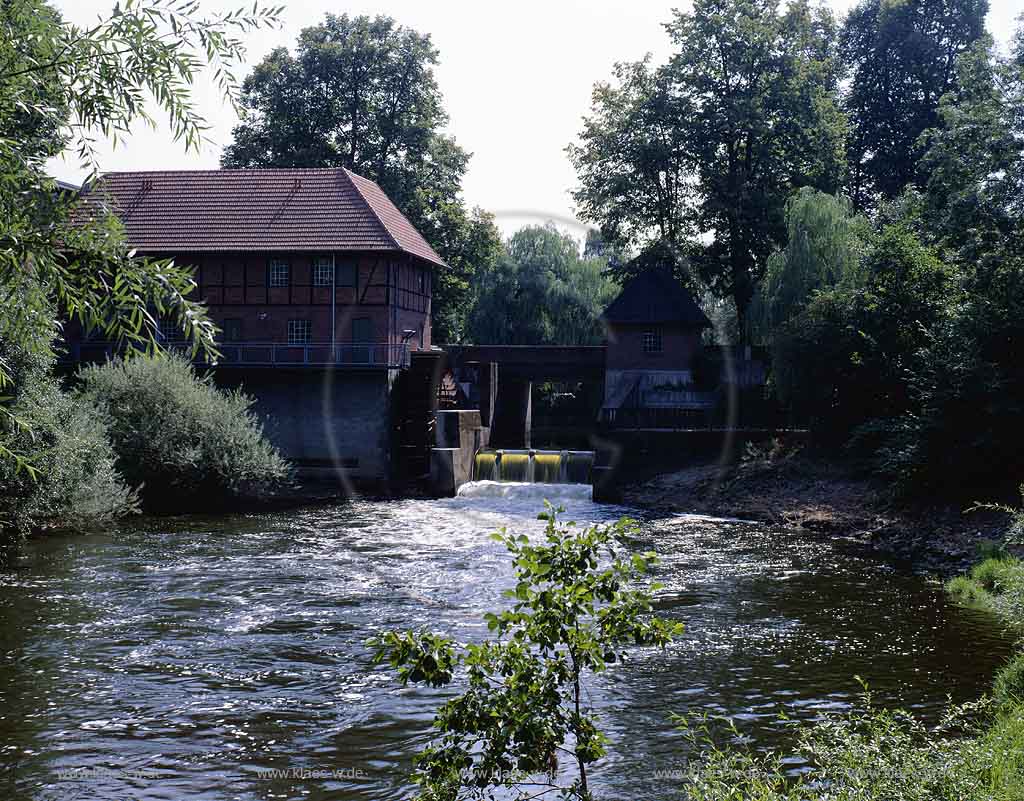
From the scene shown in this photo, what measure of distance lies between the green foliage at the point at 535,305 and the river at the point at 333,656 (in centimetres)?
3206

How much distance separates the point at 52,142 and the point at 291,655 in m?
8.41

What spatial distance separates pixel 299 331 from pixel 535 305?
789 inches

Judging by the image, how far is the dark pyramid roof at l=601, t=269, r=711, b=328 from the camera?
4028 centimetres

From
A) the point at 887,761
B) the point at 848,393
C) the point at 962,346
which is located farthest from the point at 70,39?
the point at 848,393

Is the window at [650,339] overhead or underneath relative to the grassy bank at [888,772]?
overhead

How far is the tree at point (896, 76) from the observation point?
45.8 meters

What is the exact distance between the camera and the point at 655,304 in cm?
4069

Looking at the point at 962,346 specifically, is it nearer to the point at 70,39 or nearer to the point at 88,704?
the point at 88,704

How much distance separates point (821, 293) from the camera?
A: 31.5 metres

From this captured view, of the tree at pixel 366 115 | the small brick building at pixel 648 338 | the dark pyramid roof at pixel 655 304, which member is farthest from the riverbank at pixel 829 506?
the tree at pixel 366 115

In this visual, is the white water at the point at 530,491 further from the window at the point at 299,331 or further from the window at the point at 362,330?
the window at the point at 299,331

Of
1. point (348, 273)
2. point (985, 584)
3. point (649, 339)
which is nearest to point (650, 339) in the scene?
point (649, 339)

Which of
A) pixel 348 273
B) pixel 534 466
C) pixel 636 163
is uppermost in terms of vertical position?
pixel 636 163

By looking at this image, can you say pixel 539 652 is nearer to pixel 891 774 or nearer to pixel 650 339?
pixel 891 774
